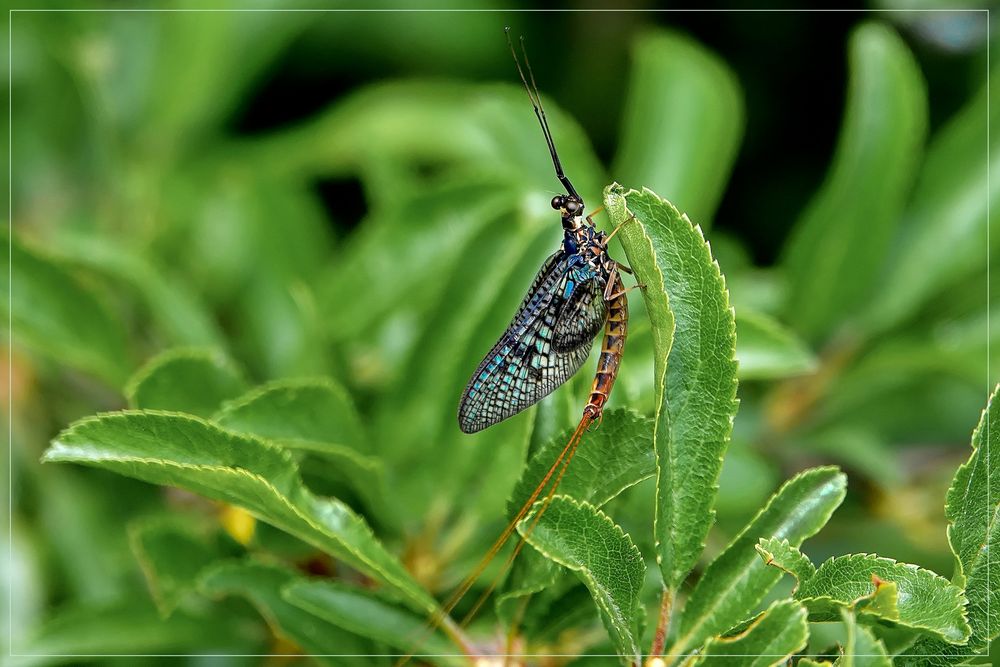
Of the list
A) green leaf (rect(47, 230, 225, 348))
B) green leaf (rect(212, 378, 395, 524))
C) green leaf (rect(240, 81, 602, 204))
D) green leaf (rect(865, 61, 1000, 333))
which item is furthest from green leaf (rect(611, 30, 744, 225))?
green leaf (rect(47, 230, 225, 348))

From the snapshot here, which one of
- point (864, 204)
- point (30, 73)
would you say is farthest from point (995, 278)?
point (30, 73)

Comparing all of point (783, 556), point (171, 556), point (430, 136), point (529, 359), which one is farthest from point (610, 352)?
point (430, 136)

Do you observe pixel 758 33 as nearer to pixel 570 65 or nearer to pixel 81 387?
pixel 570 65

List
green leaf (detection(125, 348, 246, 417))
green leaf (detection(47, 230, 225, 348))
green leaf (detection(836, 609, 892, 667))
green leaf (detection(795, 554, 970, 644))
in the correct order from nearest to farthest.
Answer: green leaf (detection(836, 609, 892, 667))
green leaf (detection(795, 554, 970, 644))
green leaf (detection(125, 348, 246, 417))
green leaf (detection(47, 230, 225, 348))

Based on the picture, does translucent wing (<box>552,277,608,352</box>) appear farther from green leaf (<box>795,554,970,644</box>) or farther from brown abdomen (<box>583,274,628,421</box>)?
green leaf (<box>795,554,970,644</box>)

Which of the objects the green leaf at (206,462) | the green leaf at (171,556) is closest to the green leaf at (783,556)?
the green leaf at (206,462)
